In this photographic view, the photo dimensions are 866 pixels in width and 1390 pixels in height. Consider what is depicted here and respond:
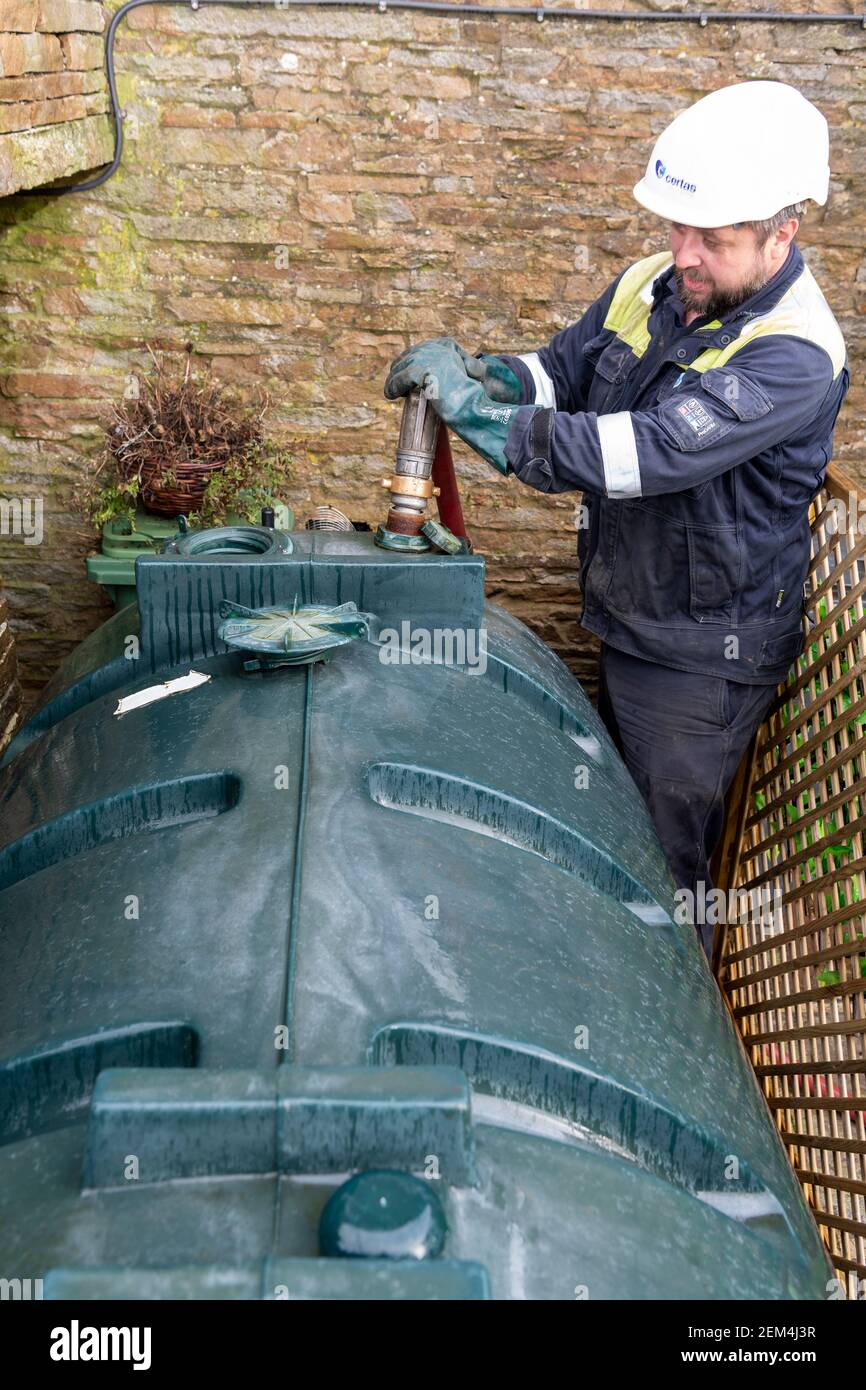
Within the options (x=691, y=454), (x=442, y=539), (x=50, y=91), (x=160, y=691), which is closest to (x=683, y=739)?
(x=691, y=454)

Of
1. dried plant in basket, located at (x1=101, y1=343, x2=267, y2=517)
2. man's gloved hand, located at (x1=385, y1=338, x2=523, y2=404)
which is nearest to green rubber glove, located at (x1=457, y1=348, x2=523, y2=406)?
man's gloved hand, located at (x1=385, y1=338, x2=523, y2=404)

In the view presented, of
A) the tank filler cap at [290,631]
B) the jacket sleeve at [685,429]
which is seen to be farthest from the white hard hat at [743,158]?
the tank filler cap at [290,631]

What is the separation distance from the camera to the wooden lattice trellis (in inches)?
101

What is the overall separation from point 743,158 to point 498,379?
2.93ft

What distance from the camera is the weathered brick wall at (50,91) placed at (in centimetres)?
355

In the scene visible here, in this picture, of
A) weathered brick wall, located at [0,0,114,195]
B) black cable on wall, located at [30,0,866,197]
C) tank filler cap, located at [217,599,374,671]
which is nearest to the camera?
tank filler cap, located at [217,599,374,671]

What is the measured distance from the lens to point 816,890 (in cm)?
282

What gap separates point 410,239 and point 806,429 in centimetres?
232

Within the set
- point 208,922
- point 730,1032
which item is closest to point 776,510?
point 730,1032

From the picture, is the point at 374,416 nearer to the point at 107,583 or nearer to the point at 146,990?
the point at 107,583

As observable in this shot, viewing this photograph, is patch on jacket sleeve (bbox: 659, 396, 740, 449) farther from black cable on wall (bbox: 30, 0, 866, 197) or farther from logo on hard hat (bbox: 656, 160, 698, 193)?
black cable on wall (bbox: 30, 0, 866, 197)

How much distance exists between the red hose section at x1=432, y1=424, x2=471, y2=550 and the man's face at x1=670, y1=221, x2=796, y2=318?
2.30 ft
